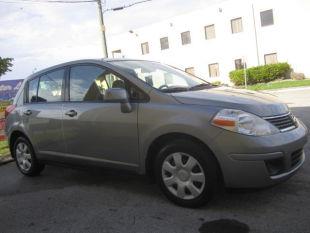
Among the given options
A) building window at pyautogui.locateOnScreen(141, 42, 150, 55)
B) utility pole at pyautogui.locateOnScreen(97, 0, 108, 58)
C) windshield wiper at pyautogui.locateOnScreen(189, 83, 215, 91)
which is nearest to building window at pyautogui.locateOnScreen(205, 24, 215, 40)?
building window at pyautogui.locateOnScreen(141, 42, 150, 55)

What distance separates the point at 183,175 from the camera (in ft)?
15.2

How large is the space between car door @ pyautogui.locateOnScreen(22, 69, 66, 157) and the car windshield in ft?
3.52

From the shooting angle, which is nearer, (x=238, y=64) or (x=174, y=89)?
(x=174, y=89)

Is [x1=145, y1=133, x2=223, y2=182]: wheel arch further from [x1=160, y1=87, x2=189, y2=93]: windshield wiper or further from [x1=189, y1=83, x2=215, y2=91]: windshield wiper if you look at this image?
[x1=189, y1=83, x2=215, y2=91]: windshield wiper

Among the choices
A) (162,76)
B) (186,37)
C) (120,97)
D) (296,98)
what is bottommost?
(296,98)

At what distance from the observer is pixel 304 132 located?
482 cm

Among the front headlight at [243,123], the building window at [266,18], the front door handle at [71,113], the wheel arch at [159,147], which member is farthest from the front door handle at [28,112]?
the building window at [266,18]

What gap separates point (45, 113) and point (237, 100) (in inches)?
111

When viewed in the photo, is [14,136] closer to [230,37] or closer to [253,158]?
[253,158]

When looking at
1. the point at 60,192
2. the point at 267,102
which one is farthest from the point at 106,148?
the point at 267,102

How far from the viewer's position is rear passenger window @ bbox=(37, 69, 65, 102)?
6.09m

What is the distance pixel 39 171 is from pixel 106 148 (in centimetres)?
203

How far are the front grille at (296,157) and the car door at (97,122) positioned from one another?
5.45 feet

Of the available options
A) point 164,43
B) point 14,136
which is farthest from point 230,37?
point 14,136
